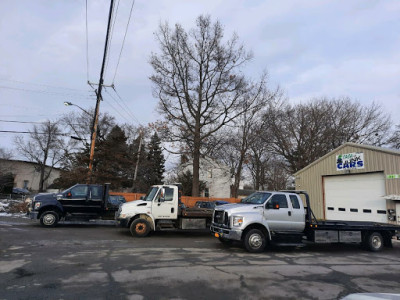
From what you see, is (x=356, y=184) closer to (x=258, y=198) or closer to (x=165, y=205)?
(x=258, y=198)

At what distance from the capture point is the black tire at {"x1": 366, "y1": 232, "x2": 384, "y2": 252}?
1113cm

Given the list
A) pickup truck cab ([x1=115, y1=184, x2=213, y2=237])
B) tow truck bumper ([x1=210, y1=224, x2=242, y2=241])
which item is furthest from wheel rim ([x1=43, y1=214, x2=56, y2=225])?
tow truck bumper ([x1=210, y1=224, x2=242, y2=241])

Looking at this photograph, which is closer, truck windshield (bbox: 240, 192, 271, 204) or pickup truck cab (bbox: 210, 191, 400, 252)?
pickup truck cab (bbox: 210, 191, 400, 252)

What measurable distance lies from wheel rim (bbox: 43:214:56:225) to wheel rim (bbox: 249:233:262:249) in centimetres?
1026

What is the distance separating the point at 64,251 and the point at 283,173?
126 ft

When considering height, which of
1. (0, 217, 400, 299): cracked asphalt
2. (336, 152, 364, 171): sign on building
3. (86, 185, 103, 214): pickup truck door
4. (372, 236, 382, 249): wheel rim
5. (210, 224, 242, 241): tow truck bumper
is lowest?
(0, 217, 400, 299): cracked asphalt

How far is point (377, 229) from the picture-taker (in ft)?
36.9

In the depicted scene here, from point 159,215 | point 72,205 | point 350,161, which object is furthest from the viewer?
point 350,161

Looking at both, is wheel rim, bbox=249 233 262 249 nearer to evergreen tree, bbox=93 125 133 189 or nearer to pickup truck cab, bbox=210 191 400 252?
pickup truck cab, bbox=210 191 400 252

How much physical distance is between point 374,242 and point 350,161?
941 cm

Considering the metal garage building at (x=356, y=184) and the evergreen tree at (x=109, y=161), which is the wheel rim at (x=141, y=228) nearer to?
the metal garage building at (x=356, y=184)

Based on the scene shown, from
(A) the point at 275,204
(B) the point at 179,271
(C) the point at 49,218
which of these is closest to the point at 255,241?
(A) the point at 275,204

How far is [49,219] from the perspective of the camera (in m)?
14.5

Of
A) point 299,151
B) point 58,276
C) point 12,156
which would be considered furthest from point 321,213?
point 12,156
